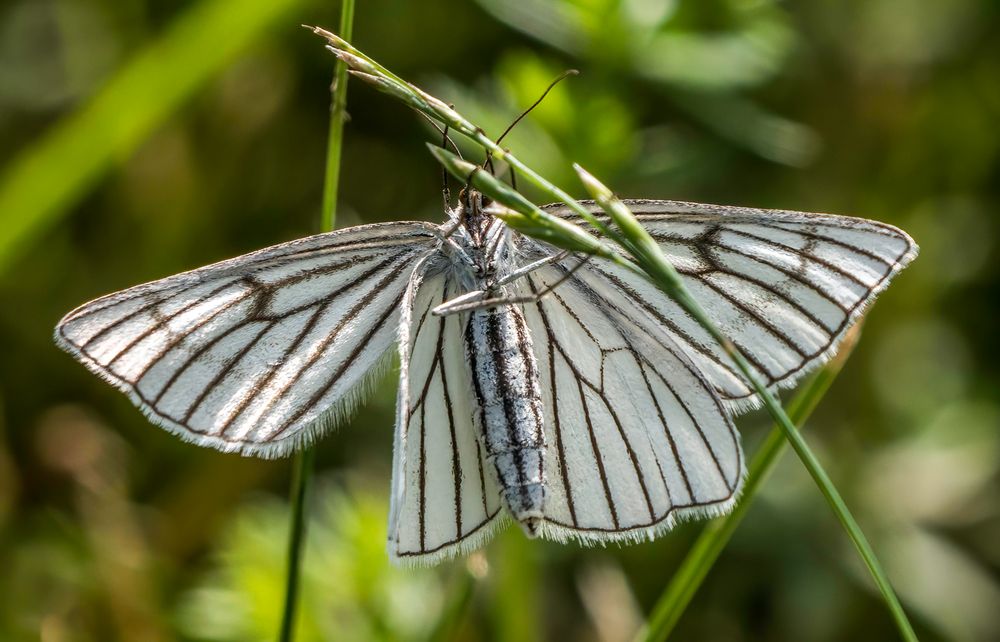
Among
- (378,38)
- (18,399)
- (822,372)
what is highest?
(378,38)

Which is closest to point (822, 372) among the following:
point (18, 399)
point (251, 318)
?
point (251, 318)

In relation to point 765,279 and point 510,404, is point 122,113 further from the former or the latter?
point 765,279

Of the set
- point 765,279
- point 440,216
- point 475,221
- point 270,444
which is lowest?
point 270,444

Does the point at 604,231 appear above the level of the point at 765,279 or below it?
below

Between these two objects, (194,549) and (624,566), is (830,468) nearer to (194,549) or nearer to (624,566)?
(624,566)

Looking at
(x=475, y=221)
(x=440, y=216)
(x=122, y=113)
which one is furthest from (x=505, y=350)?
(x=122, y=113)

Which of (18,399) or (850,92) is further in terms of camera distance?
(850,92)

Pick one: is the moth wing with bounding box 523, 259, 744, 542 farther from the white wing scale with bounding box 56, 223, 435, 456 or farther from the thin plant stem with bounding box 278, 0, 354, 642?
the thin plant stem with bounding box 278, 0, 354, 642

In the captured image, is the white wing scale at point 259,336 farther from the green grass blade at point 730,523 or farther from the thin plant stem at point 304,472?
the green grass blade at point 730,523
